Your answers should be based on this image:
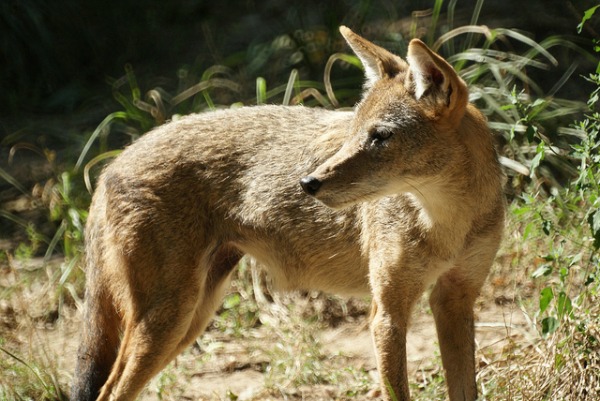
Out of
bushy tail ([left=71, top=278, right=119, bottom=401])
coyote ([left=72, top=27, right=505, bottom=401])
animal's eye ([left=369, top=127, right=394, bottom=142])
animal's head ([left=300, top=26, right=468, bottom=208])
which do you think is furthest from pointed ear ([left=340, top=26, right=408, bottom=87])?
bushy tail ([left=71, top=278, right=119, bottom=401])

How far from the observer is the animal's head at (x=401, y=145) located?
Result: 491 cm

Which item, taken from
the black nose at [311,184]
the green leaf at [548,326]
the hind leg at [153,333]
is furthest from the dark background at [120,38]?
the green leaf at [548,326]

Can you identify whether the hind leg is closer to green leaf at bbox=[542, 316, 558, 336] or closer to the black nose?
the black nose

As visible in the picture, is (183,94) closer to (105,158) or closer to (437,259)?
(105,158)

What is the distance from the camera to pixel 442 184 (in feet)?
16.6

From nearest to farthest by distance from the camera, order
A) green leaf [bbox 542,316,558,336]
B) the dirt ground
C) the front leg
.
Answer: green leaf [bbox 542,316,558,336] < the front leg < the dirt ground

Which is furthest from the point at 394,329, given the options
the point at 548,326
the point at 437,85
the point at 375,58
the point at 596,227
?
the point at 375,58

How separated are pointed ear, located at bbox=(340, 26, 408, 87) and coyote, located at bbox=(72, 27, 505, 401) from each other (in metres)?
0.01

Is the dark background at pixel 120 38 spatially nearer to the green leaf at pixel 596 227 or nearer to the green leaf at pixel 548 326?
the green leaf at pixel 596 227

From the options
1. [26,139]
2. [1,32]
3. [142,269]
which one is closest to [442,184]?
[142,269]

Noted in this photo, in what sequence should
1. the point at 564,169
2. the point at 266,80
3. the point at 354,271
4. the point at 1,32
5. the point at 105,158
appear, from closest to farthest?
the point at 354,271
the point at 564,169
the point at 105,158
the point at 266,80
the point at 1,32

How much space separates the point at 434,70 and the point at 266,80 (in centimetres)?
452

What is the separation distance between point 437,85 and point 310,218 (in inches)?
47.0

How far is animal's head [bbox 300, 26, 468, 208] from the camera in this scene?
491 cm
